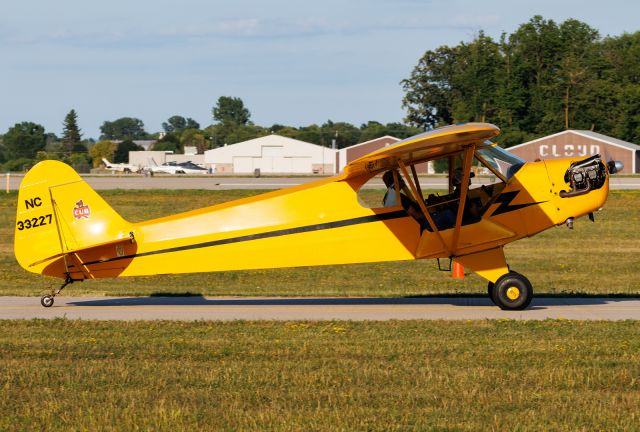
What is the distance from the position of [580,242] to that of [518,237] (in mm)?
14552

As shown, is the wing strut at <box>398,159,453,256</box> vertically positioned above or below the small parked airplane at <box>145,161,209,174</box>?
below

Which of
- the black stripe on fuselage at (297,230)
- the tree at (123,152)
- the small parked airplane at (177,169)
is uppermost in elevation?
the tree at (123,152)

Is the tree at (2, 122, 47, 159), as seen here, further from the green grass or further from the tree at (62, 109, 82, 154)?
the green grass

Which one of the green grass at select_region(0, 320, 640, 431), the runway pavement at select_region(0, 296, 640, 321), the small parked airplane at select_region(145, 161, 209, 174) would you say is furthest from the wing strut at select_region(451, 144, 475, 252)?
the small parked airplane at select_region(145, 161, 209, 174)

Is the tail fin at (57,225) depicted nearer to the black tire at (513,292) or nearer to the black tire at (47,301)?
the black tire at (47,301)

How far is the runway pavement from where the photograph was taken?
44.8ft

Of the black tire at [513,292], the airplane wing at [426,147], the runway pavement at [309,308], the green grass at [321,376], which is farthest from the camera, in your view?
the black tire at [513,292]

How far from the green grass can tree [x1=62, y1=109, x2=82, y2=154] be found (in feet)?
438

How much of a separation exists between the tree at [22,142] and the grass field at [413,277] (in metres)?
104

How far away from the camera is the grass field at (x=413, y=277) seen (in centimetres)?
1819

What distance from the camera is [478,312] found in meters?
14.0

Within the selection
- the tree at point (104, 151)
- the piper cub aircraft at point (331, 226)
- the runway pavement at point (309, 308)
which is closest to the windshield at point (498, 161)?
the piper cub aircraft at point (331, 226)

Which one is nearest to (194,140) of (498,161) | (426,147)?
(498,161)

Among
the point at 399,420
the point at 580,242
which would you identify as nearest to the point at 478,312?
the point at 399,420
